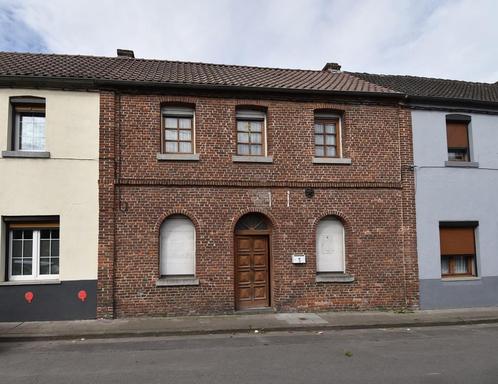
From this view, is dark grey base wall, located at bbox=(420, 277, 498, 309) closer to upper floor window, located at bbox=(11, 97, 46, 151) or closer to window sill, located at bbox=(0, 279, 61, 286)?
window sill, located at bbox=(0, 279, 61, 286)

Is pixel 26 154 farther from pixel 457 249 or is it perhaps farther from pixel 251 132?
pixel 457 249

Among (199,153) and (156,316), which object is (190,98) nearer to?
(199,153)

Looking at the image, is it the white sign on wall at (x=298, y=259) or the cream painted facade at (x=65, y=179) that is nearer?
the cream painted facade at (x=65, y=179)

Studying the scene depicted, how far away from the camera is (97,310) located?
35.7 feet

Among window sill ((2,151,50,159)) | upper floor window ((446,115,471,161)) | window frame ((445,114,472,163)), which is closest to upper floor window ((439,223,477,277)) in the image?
window frame ((445,114,472,163))

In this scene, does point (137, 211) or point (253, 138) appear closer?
point (137, 211)

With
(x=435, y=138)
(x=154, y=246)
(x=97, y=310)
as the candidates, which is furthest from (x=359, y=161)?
(x=97, y=310)

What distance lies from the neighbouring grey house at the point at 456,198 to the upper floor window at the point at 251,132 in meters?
4.46

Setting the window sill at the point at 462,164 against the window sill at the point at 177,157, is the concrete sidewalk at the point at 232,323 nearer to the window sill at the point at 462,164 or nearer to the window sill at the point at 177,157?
the window sill at the point at 177,157

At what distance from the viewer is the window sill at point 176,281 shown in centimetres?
1114

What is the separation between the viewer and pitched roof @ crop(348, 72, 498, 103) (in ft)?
44.3

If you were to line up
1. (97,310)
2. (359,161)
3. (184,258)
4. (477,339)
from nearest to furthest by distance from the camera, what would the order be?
(477,339) → (97,310) → (184,258) → (359,161)

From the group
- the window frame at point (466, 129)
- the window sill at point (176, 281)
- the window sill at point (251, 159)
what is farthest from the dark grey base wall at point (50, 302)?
the window frame at point (466, 129)

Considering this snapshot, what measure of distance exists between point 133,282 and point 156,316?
1.05 metres
